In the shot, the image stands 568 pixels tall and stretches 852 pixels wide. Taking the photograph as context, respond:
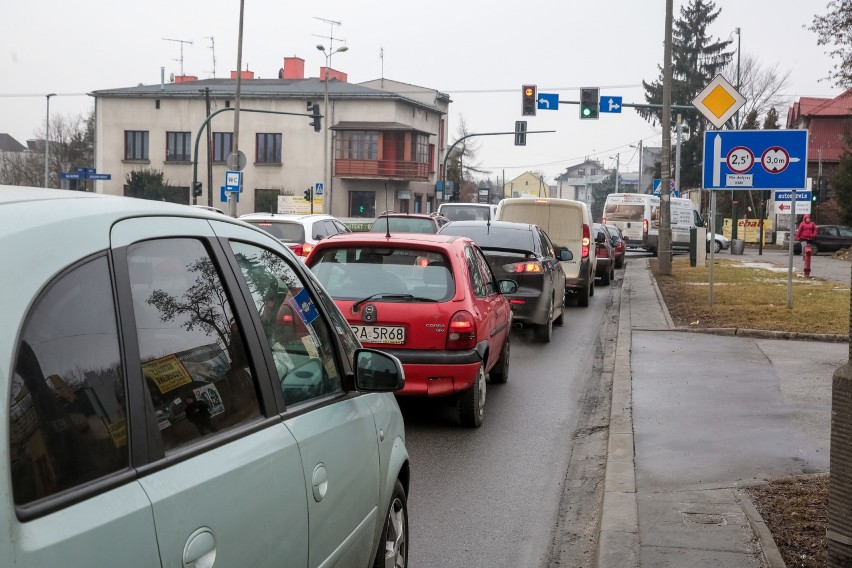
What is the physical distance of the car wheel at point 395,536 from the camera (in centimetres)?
400

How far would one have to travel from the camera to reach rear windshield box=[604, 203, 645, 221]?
46.9 m

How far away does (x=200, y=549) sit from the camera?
2.26 m

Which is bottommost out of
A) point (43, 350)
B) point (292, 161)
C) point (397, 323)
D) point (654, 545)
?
point (654, 545)

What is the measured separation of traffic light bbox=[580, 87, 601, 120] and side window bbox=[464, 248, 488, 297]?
81.3 feet

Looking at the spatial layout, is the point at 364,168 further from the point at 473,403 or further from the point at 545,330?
the point at 473,403

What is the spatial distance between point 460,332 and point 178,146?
63.2m

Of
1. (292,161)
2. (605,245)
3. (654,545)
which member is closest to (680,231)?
(605,245)

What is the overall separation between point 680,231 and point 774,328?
32.9 m

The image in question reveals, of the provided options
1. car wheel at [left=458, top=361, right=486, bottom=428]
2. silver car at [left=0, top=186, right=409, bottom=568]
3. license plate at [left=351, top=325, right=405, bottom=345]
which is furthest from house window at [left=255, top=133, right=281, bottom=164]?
silver car at [left=0, top=186, right=409, bottom=568]

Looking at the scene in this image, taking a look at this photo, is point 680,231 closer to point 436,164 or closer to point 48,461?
point 436,164

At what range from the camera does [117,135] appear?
226ft

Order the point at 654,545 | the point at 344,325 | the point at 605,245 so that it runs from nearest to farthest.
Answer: the point at 344,325, the point at 654,545, the point at 605,245

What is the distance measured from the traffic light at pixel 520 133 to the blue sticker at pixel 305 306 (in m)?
44.1

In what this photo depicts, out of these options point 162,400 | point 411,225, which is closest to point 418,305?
point 162,400
